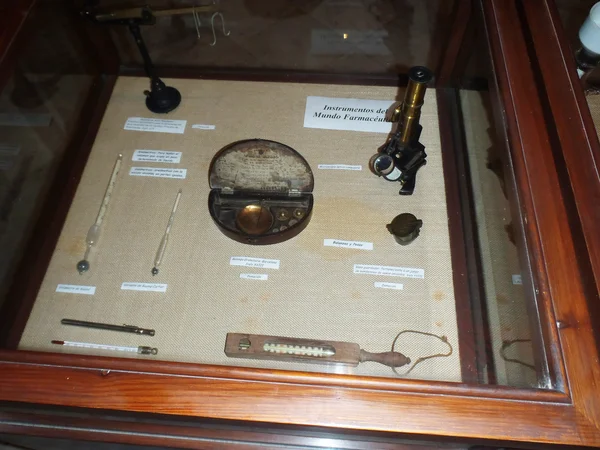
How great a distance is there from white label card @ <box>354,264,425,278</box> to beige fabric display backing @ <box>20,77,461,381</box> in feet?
0.06

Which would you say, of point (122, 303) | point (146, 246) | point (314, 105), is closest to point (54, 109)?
point (146, 246)

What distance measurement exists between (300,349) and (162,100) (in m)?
1.14

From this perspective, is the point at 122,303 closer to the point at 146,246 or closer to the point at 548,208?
the point at 146,246

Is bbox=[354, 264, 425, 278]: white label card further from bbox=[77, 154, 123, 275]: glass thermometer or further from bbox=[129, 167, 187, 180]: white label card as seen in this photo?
bbox=[77, 154, 123, 275]: glass thermometer

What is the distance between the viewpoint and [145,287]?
1.53 m

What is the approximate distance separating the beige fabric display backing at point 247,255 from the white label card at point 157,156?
21 millimetres

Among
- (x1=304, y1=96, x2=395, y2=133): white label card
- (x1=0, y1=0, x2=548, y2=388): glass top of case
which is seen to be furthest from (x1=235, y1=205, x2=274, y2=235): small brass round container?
(x1=304, y1=96, x2=395, y2=133): white label card

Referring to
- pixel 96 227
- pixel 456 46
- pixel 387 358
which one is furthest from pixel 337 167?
pixel 96 227

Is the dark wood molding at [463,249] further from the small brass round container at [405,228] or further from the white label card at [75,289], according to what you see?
the white label card at [75,289]

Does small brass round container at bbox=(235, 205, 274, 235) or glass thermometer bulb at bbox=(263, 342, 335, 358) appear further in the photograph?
small brass round container at bbox=(235, 205, 274, 235)

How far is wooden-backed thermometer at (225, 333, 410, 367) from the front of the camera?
1317 mm

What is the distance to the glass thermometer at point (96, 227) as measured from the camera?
5.17 ft

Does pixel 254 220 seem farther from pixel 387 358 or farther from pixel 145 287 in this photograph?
pixel 387 358

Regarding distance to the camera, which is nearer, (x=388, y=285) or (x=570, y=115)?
(x=570, y=115)
